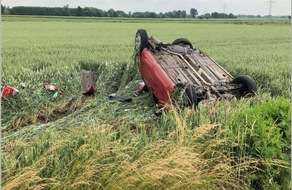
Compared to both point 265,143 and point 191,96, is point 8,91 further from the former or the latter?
point 265,143

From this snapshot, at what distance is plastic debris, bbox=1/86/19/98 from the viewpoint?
6.46 metres

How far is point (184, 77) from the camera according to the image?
237 inches

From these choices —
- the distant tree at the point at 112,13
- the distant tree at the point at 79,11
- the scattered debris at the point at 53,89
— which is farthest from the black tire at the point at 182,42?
the distant tree at the point at 112,13

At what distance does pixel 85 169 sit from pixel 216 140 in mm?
1251

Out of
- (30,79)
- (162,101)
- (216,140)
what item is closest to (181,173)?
(216,140)

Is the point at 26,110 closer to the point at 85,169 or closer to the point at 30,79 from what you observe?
the point at 30,79

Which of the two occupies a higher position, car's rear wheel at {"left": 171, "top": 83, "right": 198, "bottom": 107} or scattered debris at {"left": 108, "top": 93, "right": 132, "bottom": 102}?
car's rear wheel at {"left": 171, "top": 83, "right": 198, "bottom": 107}

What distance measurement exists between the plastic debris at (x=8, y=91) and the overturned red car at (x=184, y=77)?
2.43 meters

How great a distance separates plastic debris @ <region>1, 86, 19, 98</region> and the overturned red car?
243 cm

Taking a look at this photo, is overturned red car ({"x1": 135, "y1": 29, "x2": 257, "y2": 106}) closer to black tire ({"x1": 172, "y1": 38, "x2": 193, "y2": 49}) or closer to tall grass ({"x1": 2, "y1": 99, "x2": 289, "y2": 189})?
black tire ({"x1": 172, "y1": 38, "x2": 193, "y2": 49})

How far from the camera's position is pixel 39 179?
249 cm

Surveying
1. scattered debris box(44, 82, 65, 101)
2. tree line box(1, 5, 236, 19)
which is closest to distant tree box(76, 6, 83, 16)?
tree line box(1, 5, 236, 19)

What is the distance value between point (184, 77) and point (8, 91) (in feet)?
10.7

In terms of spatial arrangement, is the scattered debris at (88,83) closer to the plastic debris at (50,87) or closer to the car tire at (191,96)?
the plastic debris at (50,87)
